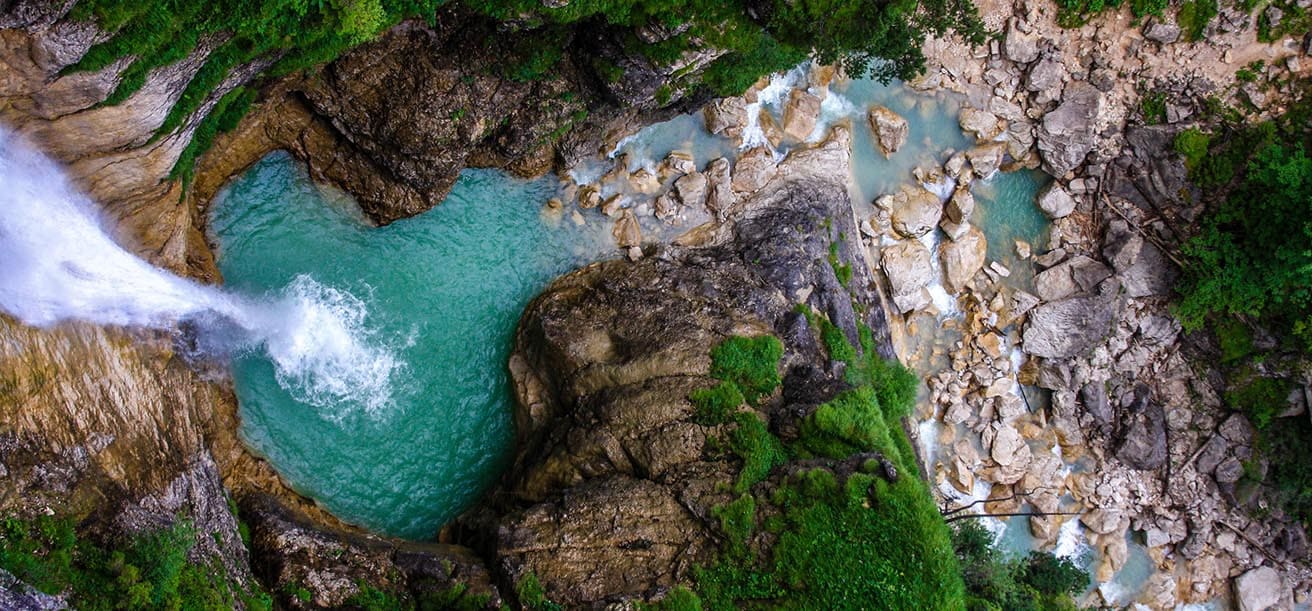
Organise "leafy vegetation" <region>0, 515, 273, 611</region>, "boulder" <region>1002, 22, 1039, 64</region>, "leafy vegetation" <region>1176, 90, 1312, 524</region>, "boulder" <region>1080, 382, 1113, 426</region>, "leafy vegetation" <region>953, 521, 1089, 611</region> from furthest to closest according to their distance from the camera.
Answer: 1. "boulder" <region>1080, 382, 1113, 426</region>
2. "boulder" <region>1002, 22, 1039, 64</region>
3. "leafy vegetation" <region>1176, 90, 1312, 524</region>
4. "leafy vegetation" <region>953, 521, 1089, 611</region>
5. "leafy vegetation" <region>0, 515, 273, 611</region>

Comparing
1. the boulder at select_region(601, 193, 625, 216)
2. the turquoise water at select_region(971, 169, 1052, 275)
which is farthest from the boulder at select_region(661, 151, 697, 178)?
the turquoise water at select_region(971, 169, 1052, 275)

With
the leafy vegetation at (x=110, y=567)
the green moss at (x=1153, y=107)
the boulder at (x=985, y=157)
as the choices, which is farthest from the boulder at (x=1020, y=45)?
the leafy vegetation at (x=110, y=567)

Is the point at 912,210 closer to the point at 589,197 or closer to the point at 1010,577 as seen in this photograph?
the point at 589,197

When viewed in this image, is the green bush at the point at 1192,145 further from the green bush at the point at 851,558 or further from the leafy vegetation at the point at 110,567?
the leafy vegetation at the point at 110,567

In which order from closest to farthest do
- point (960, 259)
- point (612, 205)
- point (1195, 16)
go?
point (612, 205), point (1195, 16), point (960, 259)

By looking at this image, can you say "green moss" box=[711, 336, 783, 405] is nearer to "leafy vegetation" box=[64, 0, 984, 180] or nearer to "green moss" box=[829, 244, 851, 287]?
"green moss" box=[829, 244, 851, 287]

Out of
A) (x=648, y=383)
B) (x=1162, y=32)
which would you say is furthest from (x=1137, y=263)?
(x=648, y=383)

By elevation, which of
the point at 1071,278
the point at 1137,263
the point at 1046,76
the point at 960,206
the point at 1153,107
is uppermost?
the point at 1046,76

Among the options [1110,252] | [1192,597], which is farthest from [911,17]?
[1192,597]
